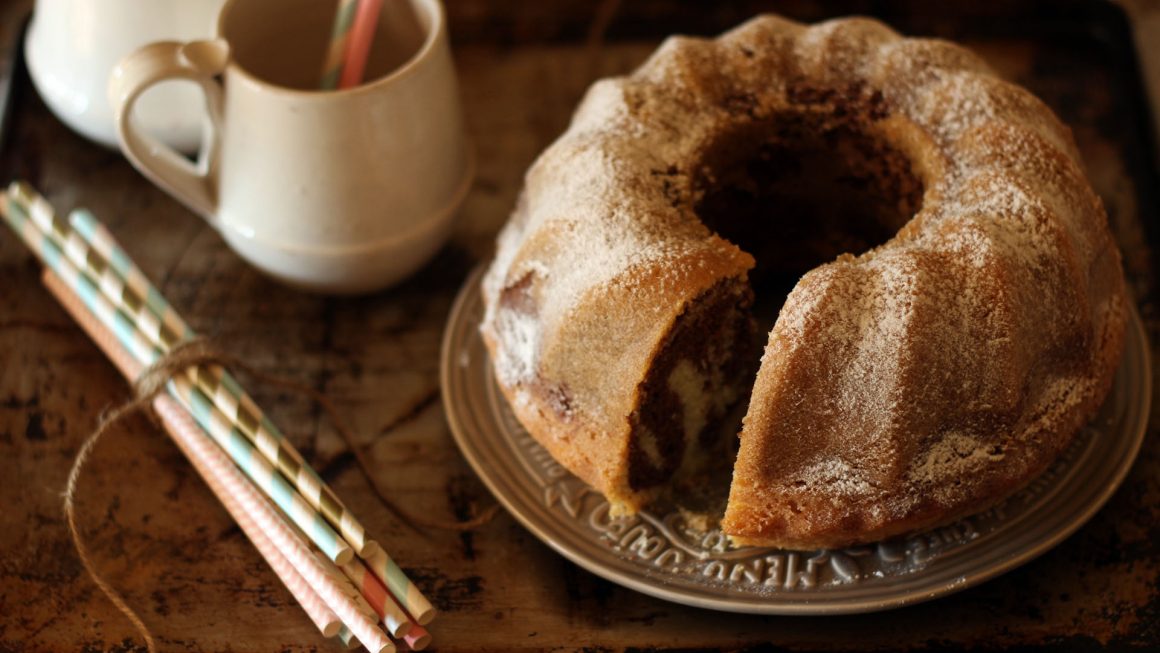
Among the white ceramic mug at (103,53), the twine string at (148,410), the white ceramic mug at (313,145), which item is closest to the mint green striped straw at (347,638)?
the twine string at (148,410)

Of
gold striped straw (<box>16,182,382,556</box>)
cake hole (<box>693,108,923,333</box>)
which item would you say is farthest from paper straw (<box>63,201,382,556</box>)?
cake hole (<box>693,108,923,333</box>)

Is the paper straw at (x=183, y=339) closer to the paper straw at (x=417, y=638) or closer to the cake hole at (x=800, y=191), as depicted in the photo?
the paper straw at (x=417, y=638)

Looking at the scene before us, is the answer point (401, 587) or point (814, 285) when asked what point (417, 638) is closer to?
point (401, 587)

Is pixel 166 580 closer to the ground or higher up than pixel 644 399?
closer to the ground

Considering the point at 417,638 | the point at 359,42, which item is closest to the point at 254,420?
the point at 417,638

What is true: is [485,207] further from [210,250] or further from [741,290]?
[741,290]

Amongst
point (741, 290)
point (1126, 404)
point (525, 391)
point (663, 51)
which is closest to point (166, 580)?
point (525, 391)

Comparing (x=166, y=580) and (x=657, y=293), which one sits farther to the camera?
(x=166, y=580)
